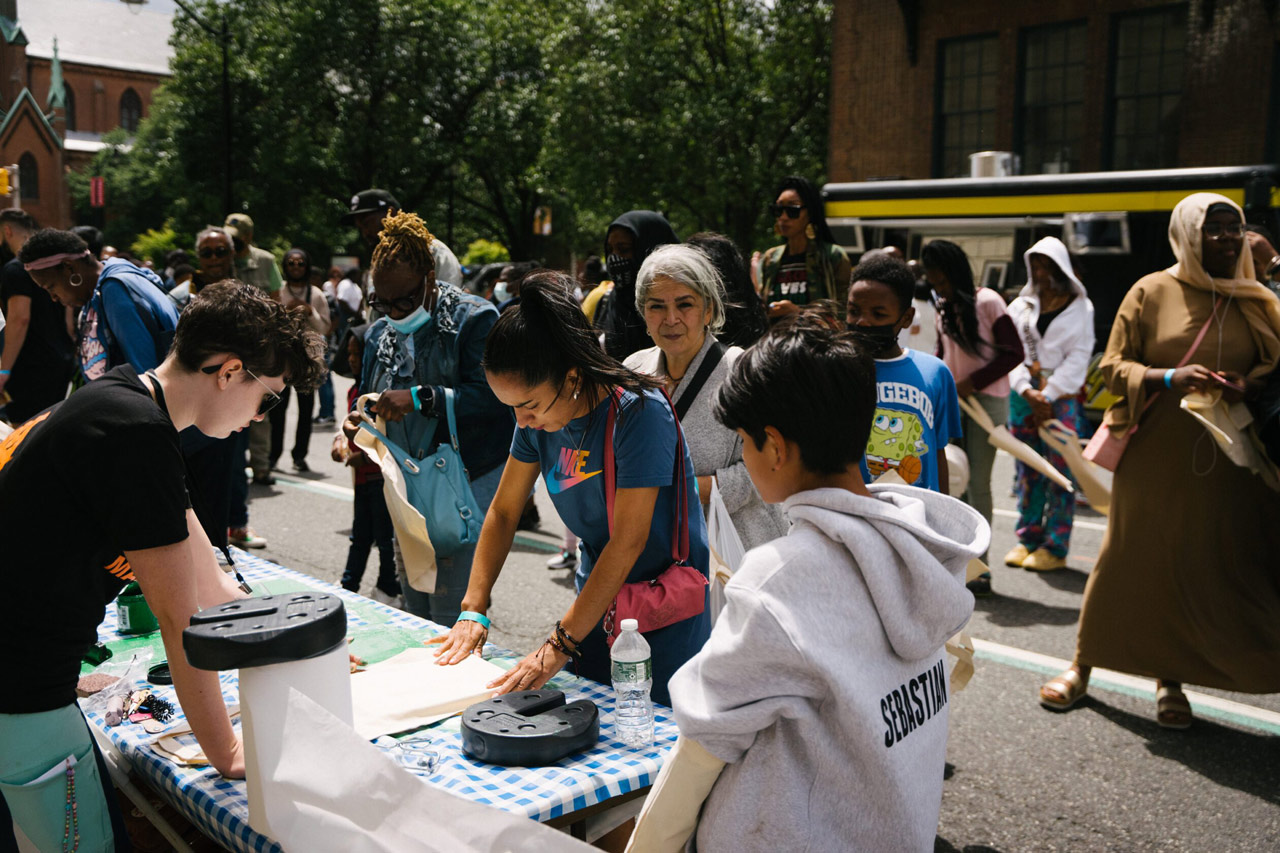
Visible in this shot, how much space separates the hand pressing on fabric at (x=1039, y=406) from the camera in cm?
645

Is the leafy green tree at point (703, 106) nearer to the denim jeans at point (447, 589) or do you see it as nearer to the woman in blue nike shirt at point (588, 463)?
the denim jeans at point (447, 589)

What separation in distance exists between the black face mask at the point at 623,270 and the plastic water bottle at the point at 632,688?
2723 millimetres

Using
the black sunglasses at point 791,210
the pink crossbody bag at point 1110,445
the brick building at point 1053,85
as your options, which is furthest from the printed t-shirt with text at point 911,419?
the brick building at point 1053,85

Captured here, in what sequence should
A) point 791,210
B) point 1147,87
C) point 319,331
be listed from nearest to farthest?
1. point 791,210
2. point 319,331
3. point 1147,87

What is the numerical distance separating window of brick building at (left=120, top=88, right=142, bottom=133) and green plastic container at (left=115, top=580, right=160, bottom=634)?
77249 mm

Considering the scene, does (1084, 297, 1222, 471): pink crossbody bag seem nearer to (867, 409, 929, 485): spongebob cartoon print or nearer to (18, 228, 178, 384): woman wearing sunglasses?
(867, 409, 929, 485): spongebob cartoon print

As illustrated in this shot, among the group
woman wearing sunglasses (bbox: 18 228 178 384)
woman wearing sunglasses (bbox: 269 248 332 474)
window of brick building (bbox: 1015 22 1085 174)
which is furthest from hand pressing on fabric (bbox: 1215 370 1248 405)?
window of brick building (bbox: 1015 22 1085 174)

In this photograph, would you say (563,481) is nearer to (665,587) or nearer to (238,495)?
(665,587)

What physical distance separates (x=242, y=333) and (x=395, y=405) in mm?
1644

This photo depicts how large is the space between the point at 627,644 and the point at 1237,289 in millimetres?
3056

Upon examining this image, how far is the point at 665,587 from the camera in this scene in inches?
109

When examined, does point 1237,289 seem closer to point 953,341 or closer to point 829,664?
point 953,341

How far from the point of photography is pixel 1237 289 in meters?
4.13

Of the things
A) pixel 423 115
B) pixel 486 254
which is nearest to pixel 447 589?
pixel 423 115
